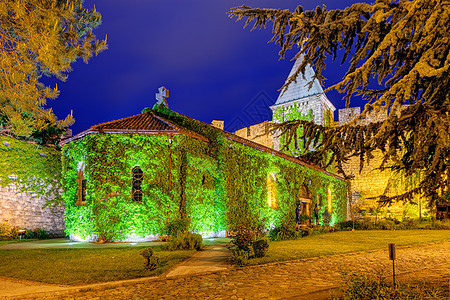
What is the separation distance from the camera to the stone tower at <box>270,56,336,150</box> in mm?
32406

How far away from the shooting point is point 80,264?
9578 millimetres

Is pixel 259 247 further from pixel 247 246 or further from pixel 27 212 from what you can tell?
pixel 27 212

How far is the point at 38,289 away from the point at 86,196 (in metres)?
9.43

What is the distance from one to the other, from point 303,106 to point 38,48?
92.0ft

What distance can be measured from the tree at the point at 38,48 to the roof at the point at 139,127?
20.0ft

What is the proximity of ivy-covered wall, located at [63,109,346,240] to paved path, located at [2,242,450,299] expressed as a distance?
7.85m

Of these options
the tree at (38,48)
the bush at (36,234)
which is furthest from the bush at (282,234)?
the bush at (36,234)

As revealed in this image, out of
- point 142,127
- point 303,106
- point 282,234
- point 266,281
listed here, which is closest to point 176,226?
point 142,127

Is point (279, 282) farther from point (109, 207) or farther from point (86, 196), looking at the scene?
point (86, 196)

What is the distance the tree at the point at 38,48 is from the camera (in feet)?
28.1

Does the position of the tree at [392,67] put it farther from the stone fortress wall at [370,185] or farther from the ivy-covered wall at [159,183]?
the stone fortress wall at [370,185]

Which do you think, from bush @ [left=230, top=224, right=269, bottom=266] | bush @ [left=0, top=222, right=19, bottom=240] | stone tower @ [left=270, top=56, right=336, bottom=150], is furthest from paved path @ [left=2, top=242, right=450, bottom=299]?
stone tower @ [left=270, top=56, right=336, bottom=150]

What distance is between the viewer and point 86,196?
15875 mm

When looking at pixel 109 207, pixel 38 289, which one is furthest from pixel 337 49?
pixel 109 207
